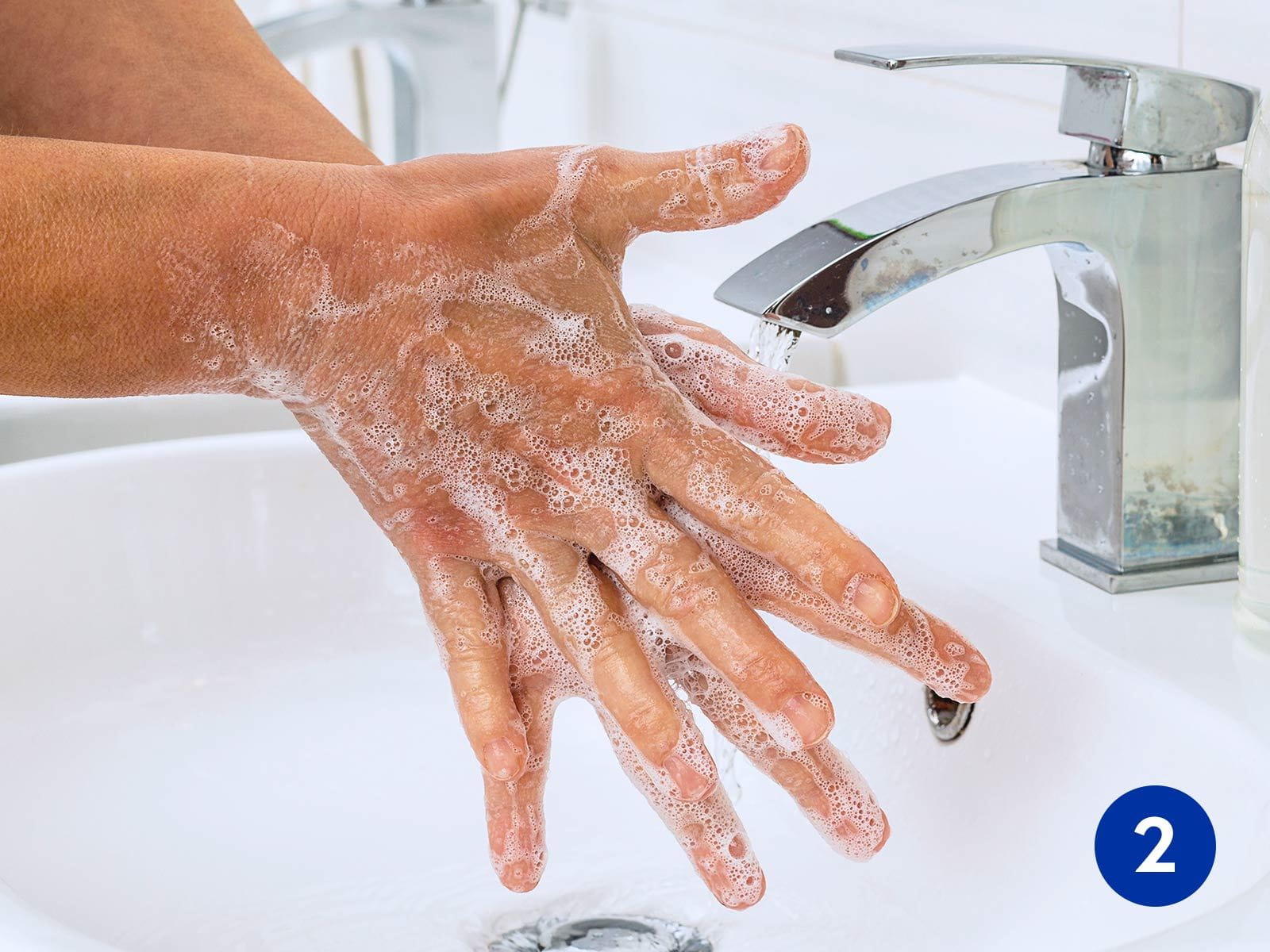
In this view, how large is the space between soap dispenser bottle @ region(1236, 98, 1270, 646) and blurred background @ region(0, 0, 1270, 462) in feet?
0.37

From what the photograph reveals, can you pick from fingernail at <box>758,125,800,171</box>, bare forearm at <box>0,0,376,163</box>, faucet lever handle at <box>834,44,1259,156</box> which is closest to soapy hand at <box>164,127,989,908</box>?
fingernail at <box>758,125,800,171</box>

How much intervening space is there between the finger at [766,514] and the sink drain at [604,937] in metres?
0.17

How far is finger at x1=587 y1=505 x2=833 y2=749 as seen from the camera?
467mm

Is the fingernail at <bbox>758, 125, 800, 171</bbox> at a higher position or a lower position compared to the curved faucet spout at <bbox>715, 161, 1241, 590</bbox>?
higher

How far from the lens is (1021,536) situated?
0.66 meters

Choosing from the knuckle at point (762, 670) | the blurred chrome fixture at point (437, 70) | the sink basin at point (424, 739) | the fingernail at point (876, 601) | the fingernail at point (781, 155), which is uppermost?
the fingernail at point (781, 155)

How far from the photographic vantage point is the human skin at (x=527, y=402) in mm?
456

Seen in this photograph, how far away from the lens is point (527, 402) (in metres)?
0.50

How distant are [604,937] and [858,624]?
170 millimetres

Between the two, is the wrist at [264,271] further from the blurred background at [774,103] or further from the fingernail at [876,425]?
the blurred background at [774,103]

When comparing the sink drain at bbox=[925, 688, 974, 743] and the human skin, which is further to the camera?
the sink drain at bbox=[925, 688, 974, 743]

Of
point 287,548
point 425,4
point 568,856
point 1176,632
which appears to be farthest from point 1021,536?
point 425,4

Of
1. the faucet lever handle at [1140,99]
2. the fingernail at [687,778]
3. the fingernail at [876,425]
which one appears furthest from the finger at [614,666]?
the faucet lever handle at [1140,99]

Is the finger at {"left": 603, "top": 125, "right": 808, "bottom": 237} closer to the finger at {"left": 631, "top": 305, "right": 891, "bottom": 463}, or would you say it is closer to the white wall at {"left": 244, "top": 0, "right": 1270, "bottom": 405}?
the finger at {"left": 631, "top": 305, "right": 891, "bottom": 463}
